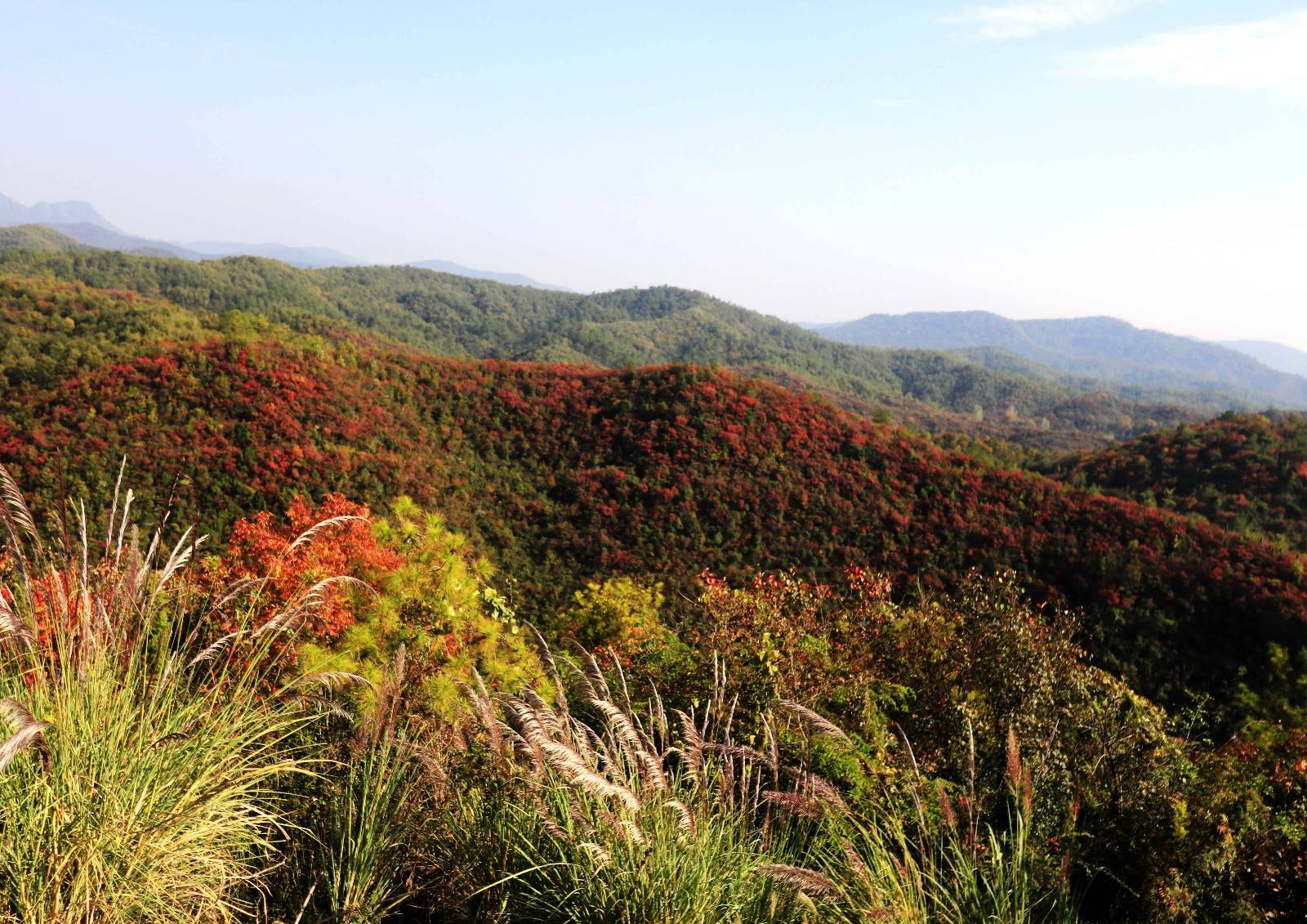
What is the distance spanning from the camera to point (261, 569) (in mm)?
8422

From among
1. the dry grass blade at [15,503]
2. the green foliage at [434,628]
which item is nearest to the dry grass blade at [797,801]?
the dry grass blade at [15,503]

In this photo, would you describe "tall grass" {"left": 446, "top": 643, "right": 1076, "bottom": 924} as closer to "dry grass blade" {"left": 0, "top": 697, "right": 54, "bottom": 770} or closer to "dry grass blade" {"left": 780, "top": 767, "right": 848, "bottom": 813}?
"dry grass blade" {"left": 780, "top": 767, "right": 848, "bottom": 813}

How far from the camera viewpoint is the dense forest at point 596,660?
243 cm

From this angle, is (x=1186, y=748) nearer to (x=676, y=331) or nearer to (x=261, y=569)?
(x=261, y=569)

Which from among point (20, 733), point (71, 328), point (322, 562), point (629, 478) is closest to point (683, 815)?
point (20, 733)

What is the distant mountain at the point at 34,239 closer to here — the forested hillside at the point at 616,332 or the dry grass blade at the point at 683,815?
the forested hillside at the point at 616,332

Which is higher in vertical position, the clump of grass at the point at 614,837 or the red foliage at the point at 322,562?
the clump of grass at the point at 614,837

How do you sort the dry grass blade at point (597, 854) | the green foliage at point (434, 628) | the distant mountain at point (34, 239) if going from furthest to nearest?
1. the distant mountain at point (34, 239)
2. the green foliage at point (434, 628)
3. the dry grass blade at point (597, 854)

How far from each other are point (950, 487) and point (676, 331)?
120313 millimetres

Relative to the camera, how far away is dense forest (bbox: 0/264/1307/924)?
7.97ft

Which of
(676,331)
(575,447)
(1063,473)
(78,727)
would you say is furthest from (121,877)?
(676,331)

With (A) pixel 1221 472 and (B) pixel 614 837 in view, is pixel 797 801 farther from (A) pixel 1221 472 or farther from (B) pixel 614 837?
(A) pixel 1221 472

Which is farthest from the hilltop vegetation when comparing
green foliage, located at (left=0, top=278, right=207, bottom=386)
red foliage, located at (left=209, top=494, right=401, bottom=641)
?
green foliage, located at (left=0, top=278, right=207, bottom=386)

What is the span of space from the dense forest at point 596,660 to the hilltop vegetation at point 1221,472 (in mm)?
297
